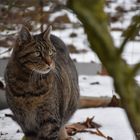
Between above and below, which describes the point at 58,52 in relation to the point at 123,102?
below

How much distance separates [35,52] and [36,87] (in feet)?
0.81

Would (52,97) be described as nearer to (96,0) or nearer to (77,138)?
(77,138)

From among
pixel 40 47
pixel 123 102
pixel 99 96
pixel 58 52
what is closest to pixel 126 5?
pixel 99 96

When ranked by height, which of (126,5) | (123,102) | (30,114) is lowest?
(126,5)

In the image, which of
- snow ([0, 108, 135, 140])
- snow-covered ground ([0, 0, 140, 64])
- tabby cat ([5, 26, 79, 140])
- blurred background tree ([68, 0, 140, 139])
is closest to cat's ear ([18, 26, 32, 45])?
tabby cat ([5, 26, 79, 140])

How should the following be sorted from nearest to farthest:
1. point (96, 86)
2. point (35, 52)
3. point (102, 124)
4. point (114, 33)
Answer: point (35, 52) → point (102, 124) → point (96, 86) → point (114, 33)

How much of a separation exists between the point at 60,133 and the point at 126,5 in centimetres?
472

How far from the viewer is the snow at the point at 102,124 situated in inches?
150

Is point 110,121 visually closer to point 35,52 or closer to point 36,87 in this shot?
point 36,87

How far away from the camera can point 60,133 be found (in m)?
3.83

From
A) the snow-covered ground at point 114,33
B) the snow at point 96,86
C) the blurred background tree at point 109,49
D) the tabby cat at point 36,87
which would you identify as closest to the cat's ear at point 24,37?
the tabby cat at point 36,87

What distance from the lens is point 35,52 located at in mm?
3434

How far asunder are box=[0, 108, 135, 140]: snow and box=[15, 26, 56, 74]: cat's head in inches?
24.6

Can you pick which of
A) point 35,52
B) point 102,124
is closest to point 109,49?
point 35,52
